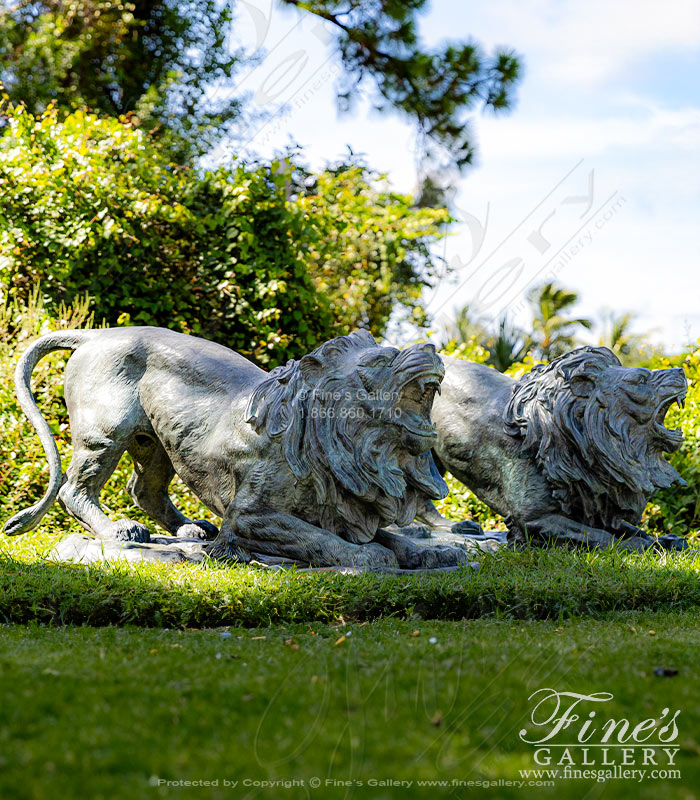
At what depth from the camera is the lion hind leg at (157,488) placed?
19.7 ft

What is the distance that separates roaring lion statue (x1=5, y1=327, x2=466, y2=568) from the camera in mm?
4723

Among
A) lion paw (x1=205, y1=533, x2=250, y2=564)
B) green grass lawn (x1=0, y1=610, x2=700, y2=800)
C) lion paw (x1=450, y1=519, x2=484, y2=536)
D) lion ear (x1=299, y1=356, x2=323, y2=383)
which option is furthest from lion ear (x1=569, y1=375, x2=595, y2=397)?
lion paw (x1=205, y1=533, x2=250, y2=564)

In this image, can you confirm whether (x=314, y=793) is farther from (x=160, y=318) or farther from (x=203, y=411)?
(x=160, y=318)

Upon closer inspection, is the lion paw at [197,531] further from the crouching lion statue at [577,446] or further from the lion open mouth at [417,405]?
the lion open mouth at [417,405]

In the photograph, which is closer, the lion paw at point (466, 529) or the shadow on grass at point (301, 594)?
the shadow on grass at point (301, 594)

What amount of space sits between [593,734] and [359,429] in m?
2.43

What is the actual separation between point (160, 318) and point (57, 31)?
7.84 m

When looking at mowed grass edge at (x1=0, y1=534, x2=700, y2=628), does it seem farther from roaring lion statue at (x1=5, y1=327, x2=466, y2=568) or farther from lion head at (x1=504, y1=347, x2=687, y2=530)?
lion head at (x1=504, y1=347, x2=687, y2=530)

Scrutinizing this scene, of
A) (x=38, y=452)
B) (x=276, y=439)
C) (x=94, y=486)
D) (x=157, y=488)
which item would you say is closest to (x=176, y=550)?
(x=94, y=486)

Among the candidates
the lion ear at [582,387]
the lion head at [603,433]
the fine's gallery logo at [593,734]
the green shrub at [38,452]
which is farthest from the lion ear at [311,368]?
the green shrub at [38,452]

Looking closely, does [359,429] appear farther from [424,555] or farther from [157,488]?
[157,488]

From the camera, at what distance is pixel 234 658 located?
3303 mm

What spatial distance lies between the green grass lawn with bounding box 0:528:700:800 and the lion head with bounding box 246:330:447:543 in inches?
22.1

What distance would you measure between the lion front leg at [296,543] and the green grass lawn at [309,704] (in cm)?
86
